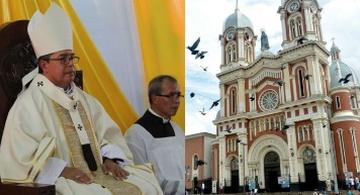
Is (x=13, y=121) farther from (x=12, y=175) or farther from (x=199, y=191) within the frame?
(x=199, y=191)

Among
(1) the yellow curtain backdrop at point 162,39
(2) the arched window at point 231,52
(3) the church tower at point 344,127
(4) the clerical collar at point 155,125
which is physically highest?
(2) the arched window at point 231,52

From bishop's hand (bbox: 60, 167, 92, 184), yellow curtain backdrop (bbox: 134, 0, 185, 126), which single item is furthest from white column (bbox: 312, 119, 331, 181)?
bishop's hand (bbox: 60, 167, 92, 184)

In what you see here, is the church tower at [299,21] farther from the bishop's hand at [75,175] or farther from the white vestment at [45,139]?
the bishop's hand at [75,175]

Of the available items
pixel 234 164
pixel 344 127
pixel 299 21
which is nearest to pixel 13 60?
pixel 344 127

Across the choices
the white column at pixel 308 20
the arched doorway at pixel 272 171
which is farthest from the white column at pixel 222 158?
the white column at pixel 308 20

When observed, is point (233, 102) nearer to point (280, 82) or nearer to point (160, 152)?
point (280, 82)

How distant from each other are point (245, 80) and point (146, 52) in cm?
1680

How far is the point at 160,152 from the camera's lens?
163 centimetres

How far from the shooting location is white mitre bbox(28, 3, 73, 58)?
4.07 ft

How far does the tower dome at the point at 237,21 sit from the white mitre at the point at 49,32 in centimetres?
1887

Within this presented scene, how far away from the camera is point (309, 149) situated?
1480 cm

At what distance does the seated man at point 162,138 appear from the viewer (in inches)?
62.2

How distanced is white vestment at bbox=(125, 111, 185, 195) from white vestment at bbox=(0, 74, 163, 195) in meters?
0.17

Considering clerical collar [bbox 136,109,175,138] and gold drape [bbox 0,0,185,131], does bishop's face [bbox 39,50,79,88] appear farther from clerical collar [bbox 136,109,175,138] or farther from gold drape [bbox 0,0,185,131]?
clerical collar [bbox 136,109,175,138]
